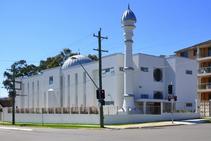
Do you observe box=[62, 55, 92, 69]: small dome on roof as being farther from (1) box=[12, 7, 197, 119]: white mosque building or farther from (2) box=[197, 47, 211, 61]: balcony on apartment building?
(2) box=[197, 47, 211, 61]: balcony on apartment building

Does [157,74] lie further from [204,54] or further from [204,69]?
[204,54]

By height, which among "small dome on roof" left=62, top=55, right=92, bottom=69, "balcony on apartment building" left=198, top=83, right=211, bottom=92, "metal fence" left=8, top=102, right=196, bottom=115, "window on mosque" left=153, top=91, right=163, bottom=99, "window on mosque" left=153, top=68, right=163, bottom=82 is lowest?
"metal fence" left=8, top=102, right=196, bottom=115

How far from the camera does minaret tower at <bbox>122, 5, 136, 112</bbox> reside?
193ft

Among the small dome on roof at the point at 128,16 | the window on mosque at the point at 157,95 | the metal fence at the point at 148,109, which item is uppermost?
the small dome on roof at the point at 128,16

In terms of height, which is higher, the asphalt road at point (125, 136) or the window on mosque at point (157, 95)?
the window on mosque at point (157, 95)

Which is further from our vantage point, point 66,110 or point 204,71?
point 204,71

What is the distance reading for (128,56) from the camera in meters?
58.9

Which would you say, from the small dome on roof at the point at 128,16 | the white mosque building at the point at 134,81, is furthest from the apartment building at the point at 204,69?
the small dome on roof at the point at 128,16

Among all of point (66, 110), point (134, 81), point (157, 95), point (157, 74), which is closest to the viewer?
point (134, 81)

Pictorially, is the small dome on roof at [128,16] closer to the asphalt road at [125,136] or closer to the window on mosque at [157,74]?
the window on mosque at [157,74]

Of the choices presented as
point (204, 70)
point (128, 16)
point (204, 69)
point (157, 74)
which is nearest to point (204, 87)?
point (204, 70)

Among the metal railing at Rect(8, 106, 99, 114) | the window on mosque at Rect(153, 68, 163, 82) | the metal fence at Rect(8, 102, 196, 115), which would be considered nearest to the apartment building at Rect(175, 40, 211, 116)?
the metal fence at Rect(8, 102, 196, 115)

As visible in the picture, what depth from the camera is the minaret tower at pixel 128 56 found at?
58.7 meters

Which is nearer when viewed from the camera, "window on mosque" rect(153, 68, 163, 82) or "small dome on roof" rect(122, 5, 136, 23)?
"small dome on roof" rect(122, 5, 136, 23)
